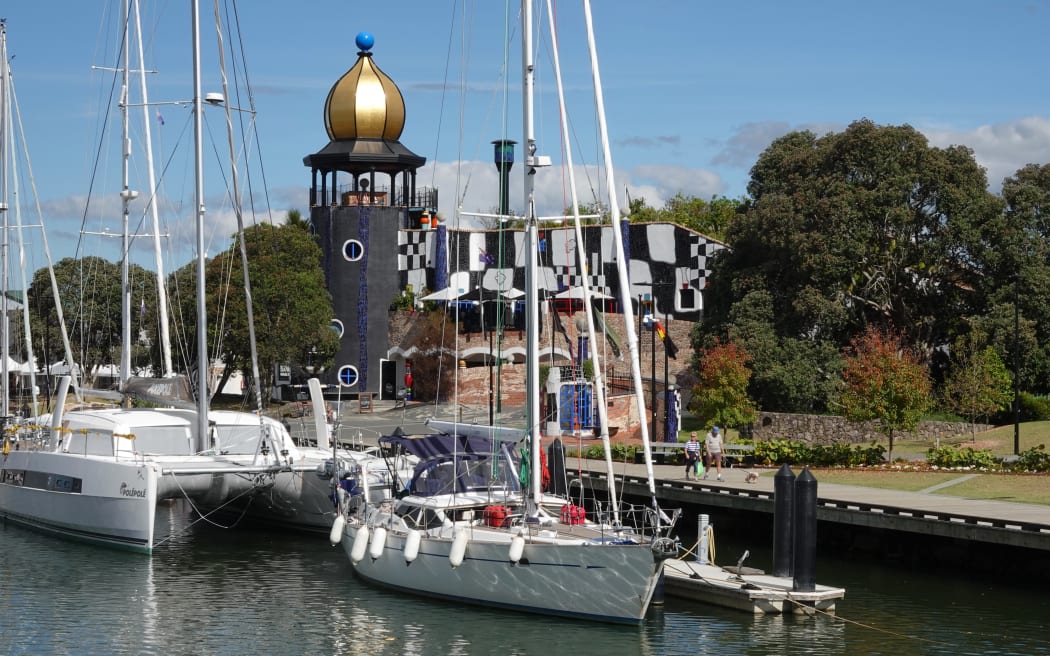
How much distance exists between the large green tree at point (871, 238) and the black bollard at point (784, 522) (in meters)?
29.4

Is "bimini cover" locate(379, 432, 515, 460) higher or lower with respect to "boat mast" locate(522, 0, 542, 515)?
lower

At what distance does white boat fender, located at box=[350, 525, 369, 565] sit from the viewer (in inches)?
1062

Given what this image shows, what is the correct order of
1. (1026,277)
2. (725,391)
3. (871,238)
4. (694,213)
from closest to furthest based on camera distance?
(725,391) < (1026,277) < (871,238) < (694,213)

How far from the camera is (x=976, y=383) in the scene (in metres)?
48.8

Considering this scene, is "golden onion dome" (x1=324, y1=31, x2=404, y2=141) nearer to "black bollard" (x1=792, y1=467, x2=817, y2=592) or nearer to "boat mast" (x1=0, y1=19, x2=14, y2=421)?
"boat mast" (x1=0, y1=19, x2=14, y2=421)

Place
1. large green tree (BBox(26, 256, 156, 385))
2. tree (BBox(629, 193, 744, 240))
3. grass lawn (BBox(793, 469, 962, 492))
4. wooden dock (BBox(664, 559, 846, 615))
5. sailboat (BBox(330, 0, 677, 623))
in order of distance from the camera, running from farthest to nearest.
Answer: tree (BBox(629, 193, 744, 240))
large green tree (BBox(26, 256, 156, 385))
grass lawn (BBox(793, 469, 962, 492))
wooden dock (BBox(664, 559, 846, 615))
sailboat (BBox(330, 0, 677, 623))

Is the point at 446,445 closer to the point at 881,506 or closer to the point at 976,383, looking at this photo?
the point at 881,506

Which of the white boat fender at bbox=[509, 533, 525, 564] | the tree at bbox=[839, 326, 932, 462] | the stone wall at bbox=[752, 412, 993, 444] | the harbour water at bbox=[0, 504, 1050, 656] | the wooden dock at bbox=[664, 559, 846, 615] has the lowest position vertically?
the harbour water at bbox=[0, 504, 1050, 656]

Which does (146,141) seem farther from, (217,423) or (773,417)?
(773,417)

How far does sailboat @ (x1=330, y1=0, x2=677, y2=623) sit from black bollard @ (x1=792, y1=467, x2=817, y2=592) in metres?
2.69

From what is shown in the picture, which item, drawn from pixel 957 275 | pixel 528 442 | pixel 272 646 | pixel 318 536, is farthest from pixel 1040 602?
pixel 957 275

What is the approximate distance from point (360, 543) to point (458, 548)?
3.36 meters

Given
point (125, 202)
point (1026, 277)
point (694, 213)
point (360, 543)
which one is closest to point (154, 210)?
point (125, 202)

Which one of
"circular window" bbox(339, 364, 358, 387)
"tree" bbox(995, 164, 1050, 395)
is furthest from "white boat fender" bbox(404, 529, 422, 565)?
"circular window" bbox(339, 364, 358, 387)
